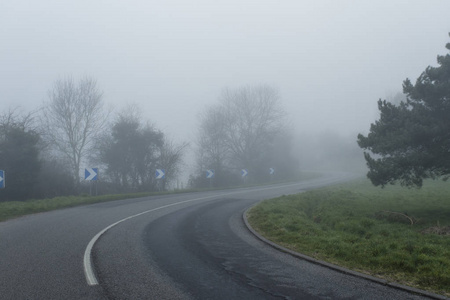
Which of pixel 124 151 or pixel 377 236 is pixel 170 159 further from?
pixel 377 236

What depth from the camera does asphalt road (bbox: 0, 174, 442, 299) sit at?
17.8 ft

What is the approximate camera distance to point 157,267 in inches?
269

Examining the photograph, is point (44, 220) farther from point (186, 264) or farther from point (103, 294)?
point (103, 294)

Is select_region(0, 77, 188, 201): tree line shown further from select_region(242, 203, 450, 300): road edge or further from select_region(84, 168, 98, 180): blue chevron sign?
select_region(242, 203, 450, 300): road edge

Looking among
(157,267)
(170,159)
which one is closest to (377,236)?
(157,267)

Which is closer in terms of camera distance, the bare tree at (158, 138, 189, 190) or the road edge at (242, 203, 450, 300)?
the road edge at (242, 203, 450, 300)

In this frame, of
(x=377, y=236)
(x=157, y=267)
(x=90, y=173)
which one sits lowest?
(x=377, y=236)

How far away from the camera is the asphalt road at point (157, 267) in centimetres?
543

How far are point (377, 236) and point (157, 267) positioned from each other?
21.9 ft

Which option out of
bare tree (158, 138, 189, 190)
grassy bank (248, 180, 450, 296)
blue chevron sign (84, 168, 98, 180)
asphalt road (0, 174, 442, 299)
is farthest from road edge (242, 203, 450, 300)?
bare tree (158, 138, 189, 190)

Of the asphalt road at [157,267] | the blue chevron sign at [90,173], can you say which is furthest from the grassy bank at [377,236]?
the blue chevron sign at [90,173]

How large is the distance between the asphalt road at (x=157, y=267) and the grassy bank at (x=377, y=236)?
714 millimetres

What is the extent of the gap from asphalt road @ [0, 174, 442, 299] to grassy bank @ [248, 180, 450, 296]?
71 cm

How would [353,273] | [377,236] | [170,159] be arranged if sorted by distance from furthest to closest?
1. [170,159]
2. [377,236]
3. [353,273]
